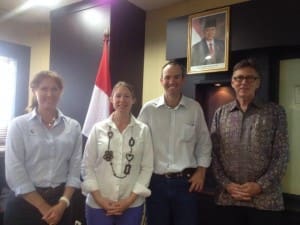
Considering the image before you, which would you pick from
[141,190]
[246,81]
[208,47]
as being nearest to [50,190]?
[141,190]

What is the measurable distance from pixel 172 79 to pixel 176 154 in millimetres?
462

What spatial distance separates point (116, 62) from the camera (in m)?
2.79

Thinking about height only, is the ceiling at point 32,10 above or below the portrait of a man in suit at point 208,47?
above

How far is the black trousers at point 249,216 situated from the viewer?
5.86 ft

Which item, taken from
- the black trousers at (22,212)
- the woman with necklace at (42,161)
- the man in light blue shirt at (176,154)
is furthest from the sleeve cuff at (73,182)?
the man in light blue shirt at (176,154)

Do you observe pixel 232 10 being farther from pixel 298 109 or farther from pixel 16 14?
pixel 16 14

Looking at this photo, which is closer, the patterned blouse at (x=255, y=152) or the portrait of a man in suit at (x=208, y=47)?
the patterned blouse at (x=255, y=152)

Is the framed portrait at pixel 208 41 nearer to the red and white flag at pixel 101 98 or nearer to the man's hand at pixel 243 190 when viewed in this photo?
the red and white flag at pixel 101 98

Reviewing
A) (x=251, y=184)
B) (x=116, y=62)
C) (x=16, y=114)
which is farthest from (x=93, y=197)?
(x=16, y=114)

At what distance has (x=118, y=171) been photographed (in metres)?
1.84

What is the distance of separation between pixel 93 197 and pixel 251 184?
2.91ft

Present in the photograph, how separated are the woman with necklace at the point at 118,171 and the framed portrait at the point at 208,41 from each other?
79 centimetres

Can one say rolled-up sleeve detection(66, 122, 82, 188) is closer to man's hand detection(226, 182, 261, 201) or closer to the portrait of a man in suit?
man's hand detection(226, 182, 261, 201)

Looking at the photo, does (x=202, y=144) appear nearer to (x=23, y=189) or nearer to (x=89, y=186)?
(x=89, y=186)
